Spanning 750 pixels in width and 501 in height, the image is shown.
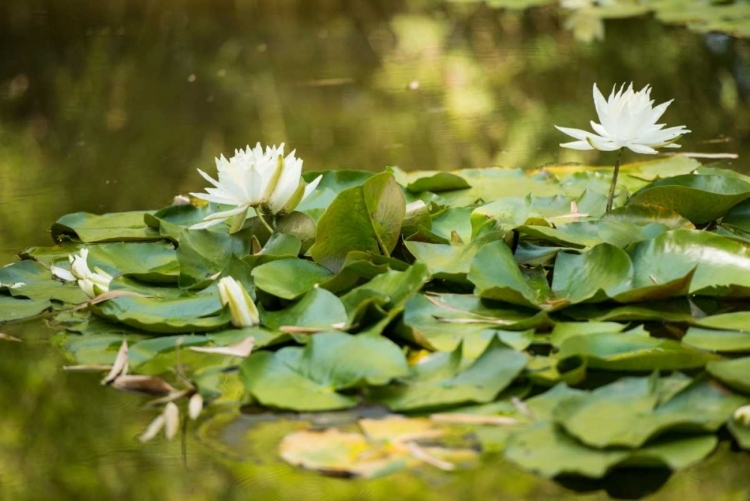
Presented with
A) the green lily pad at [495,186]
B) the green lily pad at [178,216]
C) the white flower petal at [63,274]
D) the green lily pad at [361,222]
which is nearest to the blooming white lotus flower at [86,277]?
the white flower petal at [63,274]

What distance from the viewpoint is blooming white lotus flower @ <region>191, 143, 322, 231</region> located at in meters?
1.65

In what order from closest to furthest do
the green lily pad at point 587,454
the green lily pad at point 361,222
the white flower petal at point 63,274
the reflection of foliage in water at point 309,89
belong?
1. the green lily pad at point 587,454
2. the green lily pad at point 361,222
3. the white flower petal at point 63,274
4. the reflection of foliage in water at point 309,89

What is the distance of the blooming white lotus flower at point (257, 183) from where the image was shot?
64.8 inches

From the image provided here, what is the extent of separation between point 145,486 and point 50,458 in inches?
6.9

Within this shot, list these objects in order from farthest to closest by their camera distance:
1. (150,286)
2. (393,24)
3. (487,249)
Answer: (393,24), (150,286), (487,249)

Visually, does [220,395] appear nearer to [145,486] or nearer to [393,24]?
[145,486]

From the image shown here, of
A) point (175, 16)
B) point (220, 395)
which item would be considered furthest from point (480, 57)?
point (220, 395)

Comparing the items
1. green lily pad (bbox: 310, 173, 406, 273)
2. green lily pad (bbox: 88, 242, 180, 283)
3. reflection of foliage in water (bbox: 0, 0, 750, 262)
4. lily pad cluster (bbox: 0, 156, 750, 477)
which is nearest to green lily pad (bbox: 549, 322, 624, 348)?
lily pad cluster (bbox: 0, 156, 750, 477)

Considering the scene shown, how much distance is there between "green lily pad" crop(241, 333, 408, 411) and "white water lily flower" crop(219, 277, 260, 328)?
0.54 ft

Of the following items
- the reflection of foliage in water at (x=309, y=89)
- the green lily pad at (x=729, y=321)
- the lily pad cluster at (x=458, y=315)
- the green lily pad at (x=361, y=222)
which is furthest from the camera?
the reflection of foliage in water at (x=309, y=89)

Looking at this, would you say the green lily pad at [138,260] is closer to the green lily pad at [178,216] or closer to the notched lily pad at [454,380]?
the green lily pad at [178,216]

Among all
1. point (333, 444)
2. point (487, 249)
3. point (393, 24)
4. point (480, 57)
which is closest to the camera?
point (333, 444)

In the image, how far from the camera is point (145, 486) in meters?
1.14

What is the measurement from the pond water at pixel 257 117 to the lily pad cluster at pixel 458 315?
59 mm
